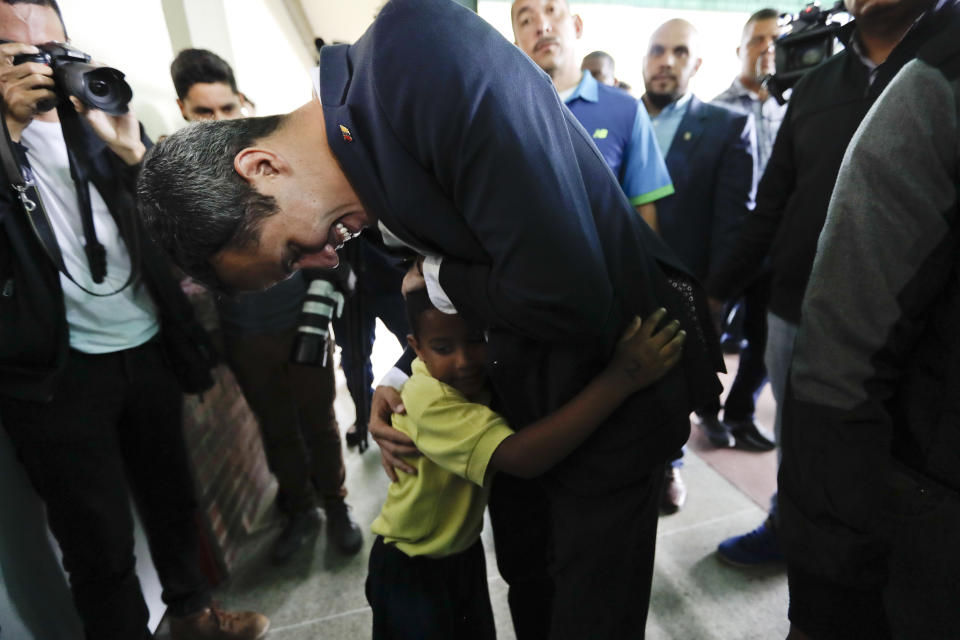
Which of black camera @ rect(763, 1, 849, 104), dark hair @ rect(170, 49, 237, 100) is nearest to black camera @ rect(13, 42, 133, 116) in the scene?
dark hair @ rect(170, 49, 237, 100)

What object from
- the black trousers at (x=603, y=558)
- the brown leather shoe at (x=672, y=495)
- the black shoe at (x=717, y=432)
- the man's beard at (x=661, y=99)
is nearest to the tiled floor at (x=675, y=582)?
the brown leather shoe at (x=672, y=495)

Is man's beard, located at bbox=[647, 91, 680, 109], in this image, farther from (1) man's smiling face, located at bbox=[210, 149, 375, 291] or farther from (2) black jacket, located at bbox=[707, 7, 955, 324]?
(1) man's smiling face, located at bbox=[210, 149, 375, 291]

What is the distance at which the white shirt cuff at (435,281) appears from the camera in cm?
71

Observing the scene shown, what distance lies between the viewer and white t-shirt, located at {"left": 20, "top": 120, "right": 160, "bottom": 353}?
3.81ft

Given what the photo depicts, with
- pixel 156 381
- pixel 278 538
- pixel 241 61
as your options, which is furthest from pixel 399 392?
pixel 241 61

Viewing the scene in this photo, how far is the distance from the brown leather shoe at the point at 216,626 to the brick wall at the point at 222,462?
10.2 inches

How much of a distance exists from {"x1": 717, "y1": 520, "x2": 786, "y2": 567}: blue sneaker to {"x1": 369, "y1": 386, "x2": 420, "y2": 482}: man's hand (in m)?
1.30

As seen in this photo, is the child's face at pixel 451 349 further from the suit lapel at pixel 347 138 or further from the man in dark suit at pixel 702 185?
the man in dark suit at pixel 702 185

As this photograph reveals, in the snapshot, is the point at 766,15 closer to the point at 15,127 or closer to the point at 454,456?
the point at 454,456

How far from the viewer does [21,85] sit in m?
1.03

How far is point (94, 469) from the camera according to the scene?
1.19m

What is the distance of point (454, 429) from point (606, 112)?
1404 mm

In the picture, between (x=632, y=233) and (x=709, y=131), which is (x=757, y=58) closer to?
(x=709, y=131)

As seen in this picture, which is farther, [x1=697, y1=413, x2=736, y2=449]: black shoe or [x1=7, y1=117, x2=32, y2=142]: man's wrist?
[x1=697, y1=413, x2=736, y2=449]: black shoe
